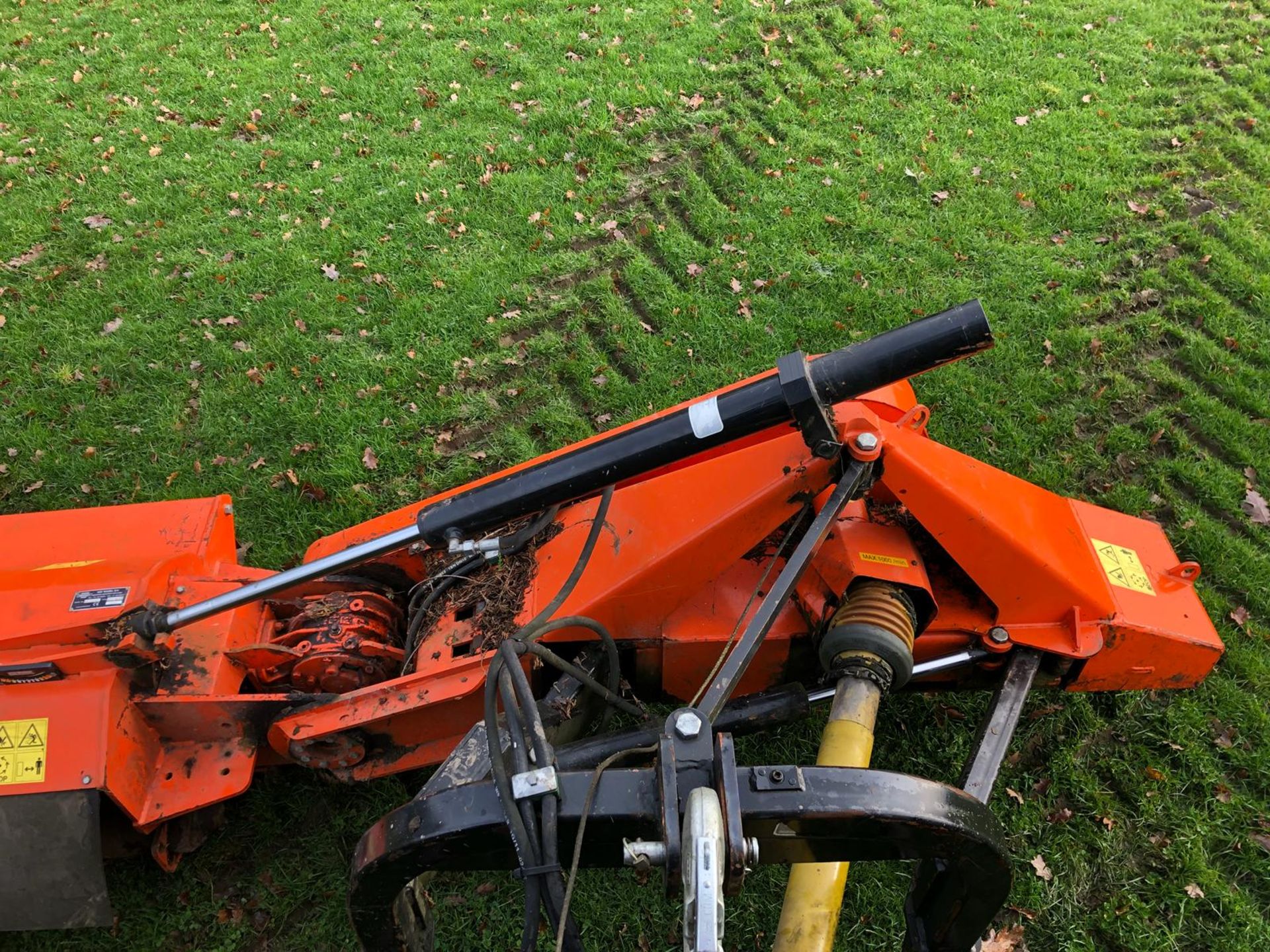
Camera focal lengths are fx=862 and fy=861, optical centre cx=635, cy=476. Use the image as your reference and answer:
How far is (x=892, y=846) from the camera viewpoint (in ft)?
6.49

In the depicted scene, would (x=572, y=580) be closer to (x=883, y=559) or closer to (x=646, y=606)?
(x=646, y=606)

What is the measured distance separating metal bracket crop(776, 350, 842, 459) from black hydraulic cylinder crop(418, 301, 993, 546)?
31 mm

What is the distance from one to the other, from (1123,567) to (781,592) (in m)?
1.73

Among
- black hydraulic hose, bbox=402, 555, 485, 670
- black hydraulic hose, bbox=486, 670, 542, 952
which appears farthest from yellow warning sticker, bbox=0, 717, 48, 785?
black hydraulic hose, bbox=486, 670, 542, 952

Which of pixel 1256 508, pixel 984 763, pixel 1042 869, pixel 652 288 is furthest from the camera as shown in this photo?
pixel 652 288

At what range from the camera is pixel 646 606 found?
3195mm

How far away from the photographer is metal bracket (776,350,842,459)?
→ 2547mm

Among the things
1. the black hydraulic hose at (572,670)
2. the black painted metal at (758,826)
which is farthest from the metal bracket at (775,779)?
the black hydraulic hose at (572,670)

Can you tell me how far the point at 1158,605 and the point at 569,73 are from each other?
20.4 ft

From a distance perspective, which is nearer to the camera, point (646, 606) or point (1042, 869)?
point (646, 606)

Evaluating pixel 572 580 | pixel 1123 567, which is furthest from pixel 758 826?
pixel 1123 567

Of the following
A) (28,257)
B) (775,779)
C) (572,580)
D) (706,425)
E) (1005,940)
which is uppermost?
(706,425)

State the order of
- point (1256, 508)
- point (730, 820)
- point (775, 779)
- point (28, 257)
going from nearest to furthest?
point (730, 820) < point (775, 779) < point (1256, 508) < point (28, 257)

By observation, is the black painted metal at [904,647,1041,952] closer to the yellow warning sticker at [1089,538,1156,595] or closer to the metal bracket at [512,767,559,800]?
the yellow warning sticker at [1089,538,1156,595]
